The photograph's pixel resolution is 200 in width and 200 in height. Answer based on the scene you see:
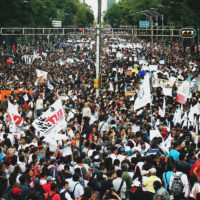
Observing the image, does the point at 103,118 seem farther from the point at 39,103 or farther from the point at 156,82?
the point at 156,82

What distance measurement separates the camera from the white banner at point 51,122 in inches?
418

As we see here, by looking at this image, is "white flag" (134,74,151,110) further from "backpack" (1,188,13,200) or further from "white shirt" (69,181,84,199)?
"backpack" (1,188,13,200)

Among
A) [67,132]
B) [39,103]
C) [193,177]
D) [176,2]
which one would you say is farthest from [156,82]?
[176,2]

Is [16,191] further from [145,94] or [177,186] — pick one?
[145,94]

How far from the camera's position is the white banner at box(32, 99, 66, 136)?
10.6 meters

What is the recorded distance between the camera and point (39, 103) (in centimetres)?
1752

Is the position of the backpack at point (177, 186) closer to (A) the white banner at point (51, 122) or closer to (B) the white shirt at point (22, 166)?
(B) the white shirt at point (22, 166)

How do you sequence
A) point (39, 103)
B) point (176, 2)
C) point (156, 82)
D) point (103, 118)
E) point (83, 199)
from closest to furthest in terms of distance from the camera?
point (83, 199)
point (103, 118)
point (39, 103)
point (156, 82)
point (176, 2)

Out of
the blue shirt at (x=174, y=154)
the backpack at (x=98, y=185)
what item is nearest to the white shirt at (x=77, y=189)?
the backpack at (x=98, y=185)

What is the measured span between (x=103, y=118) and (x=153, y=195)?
25.3ft

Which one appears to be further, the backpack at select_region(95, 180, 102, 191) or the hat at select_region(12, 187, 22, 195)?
the backpack at select_region(95, 180, 102, 191)

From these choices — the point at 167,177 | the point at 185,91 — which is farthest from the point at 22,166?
the point at 185,91

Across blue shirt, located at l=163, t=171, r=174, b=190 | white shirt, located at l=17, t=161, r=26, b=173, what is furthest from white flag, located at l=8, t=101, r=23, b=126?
blue shirt, located at l=163, t=171, r=174, b=190

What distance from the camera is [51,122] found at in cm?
1066
